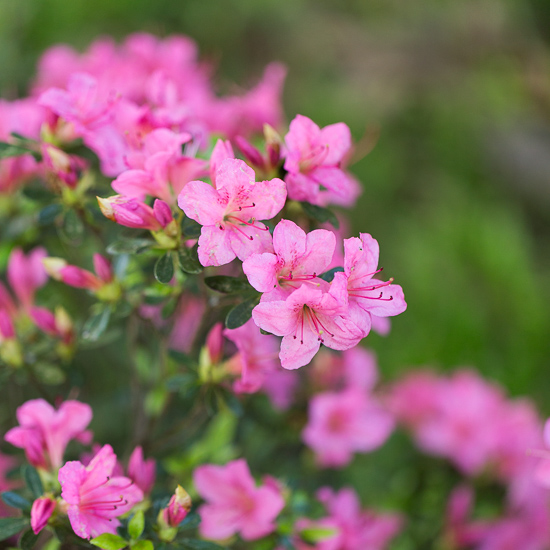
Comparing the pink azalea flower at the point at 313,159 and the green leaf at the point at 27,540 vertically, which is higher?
the pink azalea flower at the point at 313,159

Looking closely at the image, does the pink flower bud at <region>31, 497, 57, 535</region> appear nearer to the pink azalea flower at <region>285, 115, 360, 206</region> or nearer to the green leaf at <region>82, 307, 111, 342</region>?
the green leaf at <region>82, 307, 111, 342</region>

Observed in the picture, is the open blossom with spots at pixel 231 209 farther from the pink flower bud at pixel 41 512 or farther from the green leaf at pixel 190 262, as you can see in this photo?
the pink flower bud at pixel 41 512

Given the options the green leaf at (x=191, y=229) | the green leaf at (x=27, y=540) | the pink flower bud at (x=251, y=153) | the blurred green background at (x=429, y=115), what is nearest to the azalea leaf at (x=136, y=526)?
the green leaf at (x=27, y=540)

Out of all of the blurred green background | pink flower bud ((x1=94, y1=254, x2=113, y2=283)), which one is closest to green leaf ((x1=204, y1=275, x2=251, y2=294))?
pink flower bud ((x1=94, y1=254, x2=113, y2=283))

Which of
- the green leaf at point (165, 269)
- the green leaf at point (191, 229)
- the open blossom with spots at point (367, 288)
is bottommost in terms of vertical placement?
the green leaf at point (165, 269)

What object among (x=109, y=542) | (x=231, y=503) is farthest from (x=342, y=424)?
(x=109, y=542)

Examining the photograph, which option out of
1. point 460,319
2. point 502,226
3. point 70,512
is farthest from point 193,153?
point 502,226

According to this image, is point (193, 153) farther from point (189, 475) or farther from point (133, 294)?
point (189, 475)
